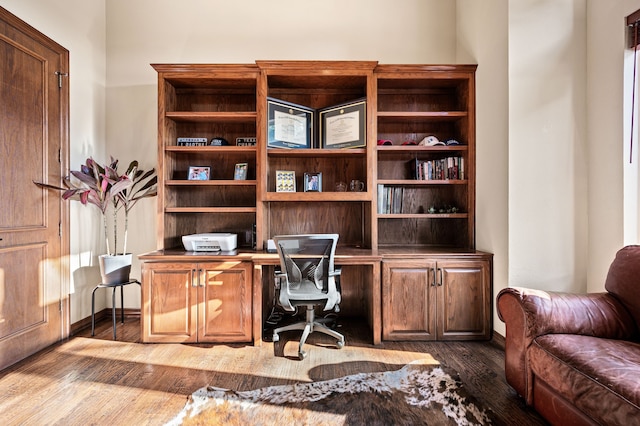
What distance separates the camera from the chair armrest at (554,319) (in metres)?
1.72

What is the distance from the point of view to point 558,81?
2.50 m

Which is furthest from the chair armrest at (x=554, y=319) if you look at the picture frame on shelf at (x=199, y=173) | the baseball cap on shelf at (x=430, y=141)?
the picture frame on shelf at (x=199, y=173)

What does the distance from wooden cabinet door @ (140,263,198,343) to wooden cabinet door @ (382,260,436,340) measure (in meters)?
1.63

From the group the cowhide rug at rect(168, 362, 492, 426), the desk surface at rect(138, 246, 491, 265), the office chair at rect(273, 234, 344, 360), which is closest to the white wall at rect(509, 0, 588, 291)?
the desk surface at rect(138, 246, 491, 265)

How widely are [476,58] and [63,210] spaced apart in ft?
13.1

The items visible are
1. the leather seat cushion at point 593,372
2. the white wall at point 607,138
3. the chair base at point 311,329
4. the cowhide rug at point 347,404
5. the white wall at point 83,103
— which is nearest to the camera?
the leather seat cushion at point 593,372

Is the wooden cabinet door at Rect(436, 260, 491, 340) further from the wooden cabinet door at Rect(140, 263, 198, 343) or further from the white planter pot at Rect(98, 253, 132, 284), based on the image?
the white planter pot at Rect(98, 253, 132, 284)

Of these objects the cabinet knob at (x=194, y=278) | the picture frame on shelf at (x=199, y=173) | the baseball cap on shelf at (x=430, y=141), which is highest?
the baseball cap on shelf at (x=430, y=141)

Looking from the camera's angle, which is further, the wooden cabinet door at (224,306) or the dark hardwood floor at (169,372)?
the wooden cabinet door at (224,306)

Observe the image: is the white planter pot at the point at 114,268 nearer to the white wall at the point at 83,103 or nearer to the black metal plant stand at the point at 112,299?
the black metal plant stand at the point at 112,299

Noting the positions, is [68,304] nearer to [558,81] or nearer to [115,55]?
[115,55]

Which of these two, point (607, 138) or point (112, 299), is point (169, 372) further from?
point (607, 138)

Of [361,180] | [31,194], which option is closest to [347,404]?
[361,180]

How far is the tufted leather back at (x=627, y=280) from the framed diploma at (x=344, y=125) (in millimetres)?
1954
